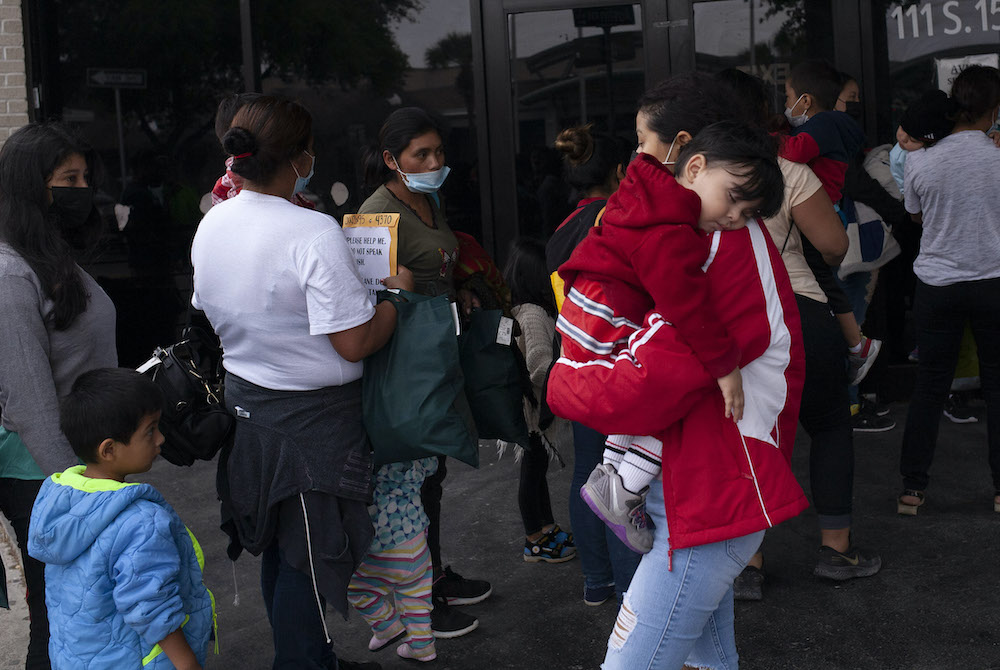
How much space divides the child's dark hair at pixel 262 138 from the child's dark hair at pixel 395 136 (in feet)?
2.02

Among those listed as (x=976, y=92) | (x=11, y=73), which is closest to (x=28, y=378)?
(x=976, y=92)

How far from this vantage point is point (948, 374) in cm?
454

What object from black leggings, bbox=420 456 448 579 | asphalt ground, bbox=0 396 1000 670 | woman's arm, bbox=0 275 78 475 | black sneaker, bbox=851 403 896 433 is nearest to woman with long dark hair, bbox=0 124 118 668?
woman's arm, bbox=0 275 78 475

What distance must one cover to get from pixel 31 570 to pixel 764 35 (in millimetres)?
4775

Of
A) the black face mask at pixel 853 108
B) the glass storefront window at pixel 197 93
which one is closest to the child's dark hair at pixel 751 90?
the black face mask at pixel 853 108

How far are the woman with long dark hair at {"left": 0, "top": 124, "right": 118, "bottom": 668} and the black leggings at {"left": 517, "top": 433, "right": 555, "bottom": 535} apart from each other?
5.90 feet

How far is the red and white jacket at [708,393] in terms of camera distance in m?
2.32

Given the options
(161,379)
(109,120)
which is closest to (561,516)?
(161,379)

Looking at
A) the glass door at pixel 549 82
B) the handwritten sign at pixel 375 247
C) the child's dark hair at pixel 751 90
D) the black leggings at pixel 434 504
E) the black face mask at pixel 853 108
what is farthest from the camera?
the glass door at pixel 549 82

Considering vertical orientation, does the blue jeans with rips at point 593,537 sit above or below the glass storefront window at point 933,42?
below

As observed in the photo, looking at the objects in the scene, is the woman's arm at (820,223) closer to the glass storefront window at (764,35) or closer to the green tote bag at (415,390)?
the green tote bag at (415,390)

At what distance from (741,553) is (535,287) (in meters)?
1.80

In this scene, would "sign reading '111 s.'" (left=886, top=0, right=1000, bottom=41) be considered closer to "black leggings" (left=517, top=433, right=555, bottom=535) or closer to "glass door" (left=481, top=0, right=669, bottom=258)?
"glass door" (left=481, top=0, right=669, bottom=258)

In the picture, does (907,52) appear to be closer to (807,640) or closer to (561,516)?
(561,516)
